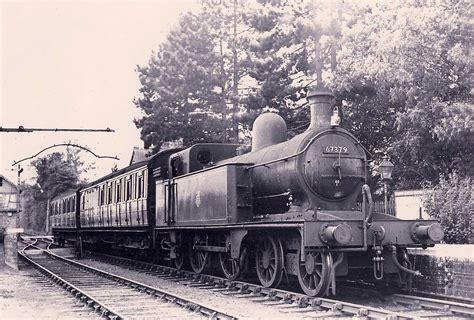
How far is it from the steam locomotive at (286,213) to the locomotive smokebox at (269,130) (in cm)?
2

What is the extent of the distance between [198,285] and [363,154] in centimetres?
424

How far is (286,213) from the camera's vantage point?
9078 mm

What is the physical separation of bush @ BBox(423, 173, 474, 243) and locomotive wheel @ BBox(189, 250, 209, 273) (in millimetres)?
5805

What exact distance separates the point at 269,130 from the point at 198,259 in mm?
3573

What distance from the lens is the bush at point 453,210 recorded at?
13289 mm

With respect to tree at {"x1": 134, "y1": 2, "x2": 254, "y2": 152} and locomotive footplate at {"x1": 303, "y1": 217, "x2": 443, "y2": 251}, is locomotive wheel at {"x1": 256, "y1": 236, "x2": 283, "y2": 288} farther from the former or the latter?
tree at {"x1": 134, "y1": 2, "x2": 254, "y2": 152}

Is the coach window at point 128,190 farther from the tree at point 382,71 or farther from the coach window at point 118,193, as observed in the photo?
the tree at point 382,71

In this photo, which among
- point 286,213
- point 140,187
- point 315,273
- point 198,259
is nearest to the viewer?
point 315,273

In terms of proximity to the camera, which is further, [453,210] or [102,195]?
[102,195]

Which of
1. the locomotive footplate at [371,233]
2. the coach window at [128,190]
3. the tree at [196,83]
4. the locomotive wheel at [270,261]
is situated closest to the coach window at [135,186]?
the coach window at [128,190]

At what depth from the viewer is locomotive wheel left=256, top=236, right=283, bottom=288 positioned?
927 centimetres

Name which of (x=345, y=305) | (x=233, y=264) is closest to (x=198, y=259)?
(x=233, y=264)

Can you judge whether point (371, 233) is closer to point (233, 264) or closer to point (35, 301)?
point (233, 264)

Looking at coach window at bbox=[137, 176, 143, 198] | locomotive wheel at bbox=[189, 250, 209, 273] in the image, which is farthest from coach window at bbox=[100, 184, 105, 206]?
locomotive wheel at bbox=[189, 250, 209, 273]
